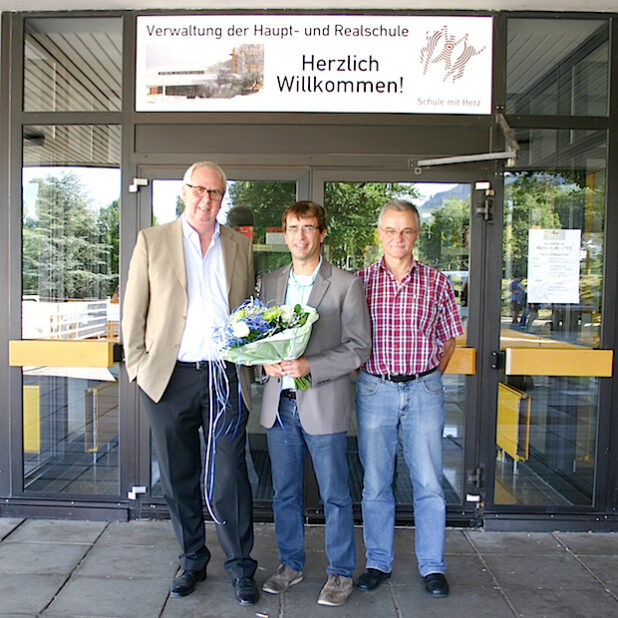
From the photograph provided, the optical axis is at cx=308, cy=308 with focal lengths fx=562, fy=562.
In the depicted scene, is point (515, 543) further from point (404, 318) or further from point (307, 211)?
point (307, 211)

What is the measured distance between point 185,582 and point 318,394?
119 centimetres

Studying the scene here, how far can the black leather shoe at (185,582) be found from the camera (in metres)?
2.83

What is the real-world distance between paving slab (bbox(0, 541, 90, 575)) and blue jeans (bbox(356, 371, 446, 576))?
169 cm

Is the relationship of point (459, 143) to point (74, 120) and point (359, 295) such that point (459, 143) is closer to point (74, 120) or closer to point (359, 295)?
point (359, 295)

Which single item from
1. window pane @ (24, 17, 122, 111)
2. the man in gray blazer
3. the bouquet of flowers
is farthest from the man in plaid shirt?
window pane @ (24, 17, 122, 111)

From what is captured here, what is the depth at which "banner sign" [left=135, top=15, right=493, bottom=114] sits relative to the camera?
141 inches

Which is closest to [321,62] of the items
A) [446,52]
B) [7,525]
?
[446,52]

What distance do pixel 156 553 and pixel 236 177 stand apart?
2350 millimetres

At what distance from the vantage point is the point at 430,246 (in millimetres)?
3717

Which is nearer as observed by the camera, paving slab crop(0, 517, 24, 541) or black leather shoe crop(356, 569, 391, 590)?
black leather shoe crop(356, 569, 391, 590)

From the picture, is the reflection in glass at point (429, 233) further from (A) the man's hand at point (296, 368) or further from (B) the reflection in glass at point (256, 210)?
(A) the man's hand at point (296, 368)

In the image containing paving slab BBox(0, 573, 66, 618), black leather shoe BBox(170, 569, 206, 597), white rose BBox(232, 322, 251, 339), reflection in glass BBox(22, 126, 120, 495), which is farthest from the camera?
reflection in glass BBox(22, 126, 120, 495)

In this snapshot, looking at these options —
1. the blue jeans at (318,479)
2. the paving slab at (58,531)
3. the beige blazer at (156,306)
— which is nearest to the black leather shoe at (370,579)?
the blue jeans at (318,479)

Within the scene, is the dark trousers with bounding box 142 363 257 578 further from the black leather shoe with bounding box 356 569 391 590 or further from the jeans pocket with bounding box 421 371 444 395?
the jeans pocket with bounding box 421 371 444 395
